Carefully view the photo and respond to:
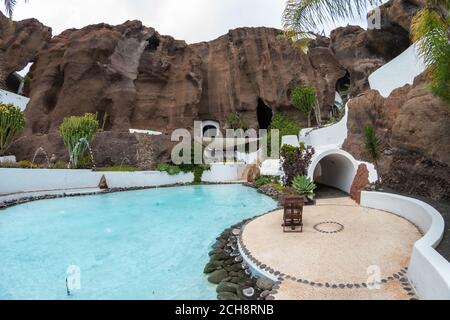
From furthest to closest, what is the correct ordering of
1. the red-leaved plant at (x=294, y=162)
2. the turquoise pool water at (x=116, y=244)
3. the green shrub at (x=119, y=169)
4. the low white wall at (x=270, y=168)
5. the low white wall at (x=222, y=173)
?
the low white wall at (x=222, y=173) < the green shrub at (x=119, y=169) < the low white wall at (x=270, y=168) < the red-leaved plant at (x=294, y=162) < the turquoise pool water at (x=116, y=244)

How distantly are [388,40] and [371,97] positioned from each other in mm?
7211

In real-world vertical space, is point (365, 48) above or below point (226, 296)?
above

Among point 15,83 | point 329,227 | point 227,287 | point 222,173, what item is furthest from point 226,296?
point 15,83

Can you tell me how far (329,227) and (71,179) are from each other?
742 inches

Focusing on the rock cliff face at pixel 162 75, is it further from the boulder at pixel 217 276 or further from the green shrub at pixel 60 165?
the boulder at pixel 217 276

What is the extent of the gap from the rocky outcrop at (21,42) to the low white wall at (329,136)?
30284 millimetres

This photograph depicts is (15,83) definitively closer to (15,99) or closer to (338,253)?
(15,99)

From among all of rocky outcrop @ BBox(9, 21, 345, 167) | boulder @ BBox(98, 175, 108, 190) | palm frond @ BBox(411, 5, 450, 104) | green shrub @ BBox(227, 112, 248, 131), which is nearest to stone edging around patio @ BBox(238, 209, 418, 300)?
palm frond @ BBox(411, 5, 450, 104)

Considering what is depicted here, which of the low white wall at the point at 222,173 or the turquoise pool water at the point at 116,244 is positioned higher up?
the low white wall at the point at 222,173

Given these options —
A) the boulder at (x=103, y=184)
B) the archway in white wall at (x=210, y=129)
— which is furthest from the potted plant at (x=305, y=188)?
the archway in white wall at (x=210, y=129)

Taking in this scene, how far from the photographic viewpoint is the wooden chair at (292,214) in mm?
8898

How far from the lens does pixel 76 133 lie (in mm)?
22859

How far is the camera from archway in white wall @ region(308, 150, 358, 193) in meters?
14.9
